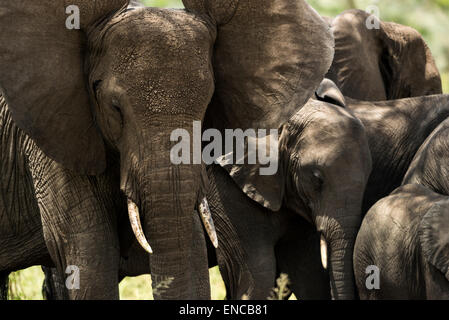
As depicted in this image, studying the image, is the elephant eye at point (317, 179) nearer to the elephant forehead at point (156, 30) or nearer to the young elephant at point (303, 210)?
the young elephant at point (303, 210)

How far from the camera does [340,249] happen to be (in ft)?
20.4

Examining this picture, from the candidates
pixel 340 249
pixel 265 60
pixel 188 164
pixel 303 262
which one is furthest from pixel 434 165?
pixel 188 164

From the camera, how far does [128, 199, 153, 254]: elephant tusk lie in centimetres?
450

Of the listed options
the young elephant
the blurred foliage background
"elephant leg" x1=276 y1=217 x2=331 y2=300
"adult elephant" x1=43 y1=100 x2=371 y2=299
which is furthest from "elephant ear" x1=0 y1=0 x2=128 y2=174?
the blurred foliage background

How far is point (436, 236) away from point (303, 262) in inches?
60.2

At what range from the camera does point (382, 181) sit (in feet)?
22.9

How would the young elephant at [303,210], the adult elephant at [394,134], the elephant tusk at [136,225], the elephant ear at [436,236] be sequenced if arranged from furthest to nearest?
the adult elephant at [394,134] → the young elephant at [303,210] → the elephant ear at [436,236] → the elephant tusk at [136,225]

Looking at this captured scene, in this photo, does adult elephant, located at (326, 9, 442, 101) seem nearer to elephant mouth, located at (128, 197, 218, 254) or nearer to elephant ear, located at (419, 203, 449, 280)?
elephant ear, located at (419, 203, 449, 280)

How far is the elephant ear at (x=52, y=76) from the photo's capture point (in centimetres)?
477

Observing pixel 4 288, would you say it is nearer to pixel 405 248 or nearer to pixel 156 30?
pixel 405 248

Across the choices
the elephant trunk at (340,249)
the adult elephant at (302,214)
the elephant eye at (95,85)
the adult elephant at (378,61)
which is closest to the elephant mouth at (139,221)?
the elephant eye at (95,85)

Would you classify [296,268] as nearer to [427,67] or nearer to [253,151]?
[253,151]

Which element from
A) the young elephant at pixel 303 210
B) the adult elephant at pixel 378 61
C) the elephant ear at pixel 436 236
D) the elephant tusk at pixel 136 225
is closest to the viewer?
the elephant tusk at pixel 136 225
